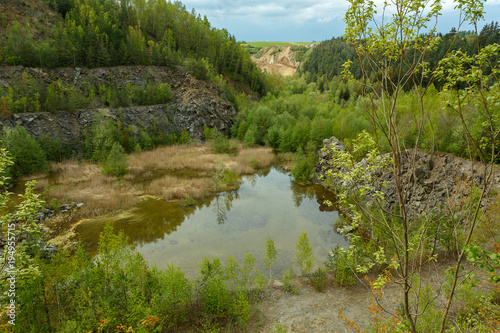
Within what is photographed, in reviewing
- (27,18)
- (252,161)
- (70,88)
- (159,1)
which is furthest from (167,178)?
(159,1)

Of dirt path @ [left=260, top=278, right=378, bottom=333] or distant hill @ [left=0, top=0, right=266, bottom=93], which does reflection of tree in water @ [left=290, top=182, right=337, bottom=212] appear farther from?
distant hill @ [left=0, top=0, right=266, bottom=93]

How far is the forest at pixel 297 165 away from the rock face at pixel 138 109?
4.36 ft

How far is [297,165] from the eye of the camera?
28391 millimetres

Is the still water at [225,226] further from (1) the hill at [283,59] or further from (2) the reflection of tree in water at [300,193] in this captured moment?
(1) the hill at [283,59]

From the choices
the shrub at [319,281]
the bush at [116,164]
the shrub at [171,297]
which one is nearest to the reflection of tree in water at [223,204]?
the shrub at [319,281]

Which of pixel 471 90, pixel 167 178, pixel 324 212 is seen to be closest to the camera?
pixel 471 90

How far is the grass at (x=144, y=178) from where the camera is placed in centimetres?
2173

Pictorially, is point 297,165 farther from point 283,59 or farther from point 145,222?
point 283,59

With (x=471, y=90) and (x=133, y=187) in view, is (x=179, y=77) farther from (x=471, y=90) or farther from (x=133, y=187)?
(x=471, y=90)

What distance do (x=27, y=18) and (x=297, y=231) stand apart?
48.3 meters

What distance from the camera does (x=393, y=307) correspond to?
9680mm

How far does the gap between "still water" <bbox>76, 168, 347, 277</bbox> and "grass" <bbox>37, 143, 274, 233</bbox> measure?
1.67m

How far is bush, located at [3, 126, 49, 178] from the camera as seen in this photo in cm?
2430

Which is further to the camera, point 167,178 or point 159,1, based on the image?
point 159,1
